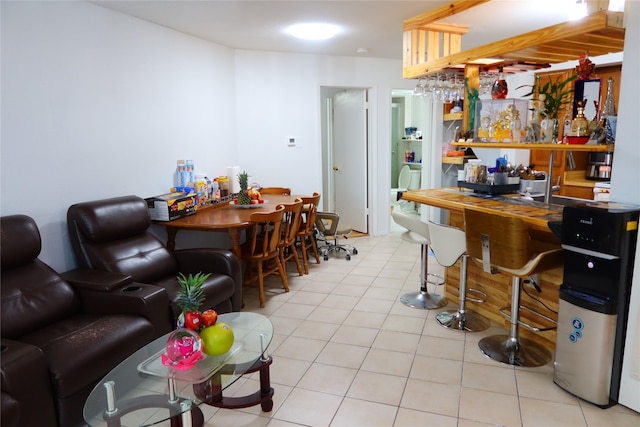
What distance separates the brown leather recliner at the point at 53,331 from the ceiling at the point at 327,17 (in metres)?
2.02

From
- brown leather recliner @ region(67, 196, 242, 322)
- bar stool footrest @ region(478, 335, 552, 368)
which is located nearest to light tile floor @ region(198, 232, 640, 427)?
bar stool footrest @ region(478, 335, 552, 368)

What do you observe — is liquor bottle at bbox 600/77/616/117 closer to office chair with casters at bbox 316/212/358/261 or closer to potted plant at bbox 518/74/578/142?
potted plant at bbox 518/74/578/142

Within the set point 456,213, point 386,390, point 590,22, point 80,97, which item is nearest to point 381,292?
point 456,213

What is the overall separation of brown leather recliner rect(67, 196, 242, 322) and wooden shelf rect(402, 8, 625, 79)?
7.33 feet

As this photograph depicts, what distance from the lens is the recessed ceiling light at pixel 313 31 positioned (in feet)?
13.1

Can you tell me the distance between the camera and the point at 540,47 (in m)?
2.67

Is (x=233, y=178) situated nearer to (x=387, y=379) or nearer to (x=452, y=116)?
(x=452, y=116)

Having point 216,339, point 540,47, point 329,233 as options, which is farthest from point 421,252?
point 216,339

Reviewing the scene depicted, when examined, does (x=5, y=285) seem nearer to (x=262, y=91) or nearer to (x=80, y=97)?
(x=80, y=97)

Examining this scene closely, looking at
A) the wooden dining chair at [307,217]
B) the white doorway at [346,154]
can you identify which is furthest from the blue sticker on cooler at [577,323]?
the white doorway at [346,154]

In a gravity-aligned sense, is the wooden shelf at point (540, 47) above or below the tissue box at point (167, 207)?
above

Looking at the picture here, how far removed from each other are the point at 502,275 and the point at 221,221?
2273 mm

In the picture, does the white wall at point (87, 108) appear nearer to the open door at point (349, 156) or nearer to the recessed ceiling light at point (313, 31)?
the recessed ceiling light at point (313, 31)

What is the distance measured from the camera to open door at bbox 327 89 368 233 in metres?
6.04
